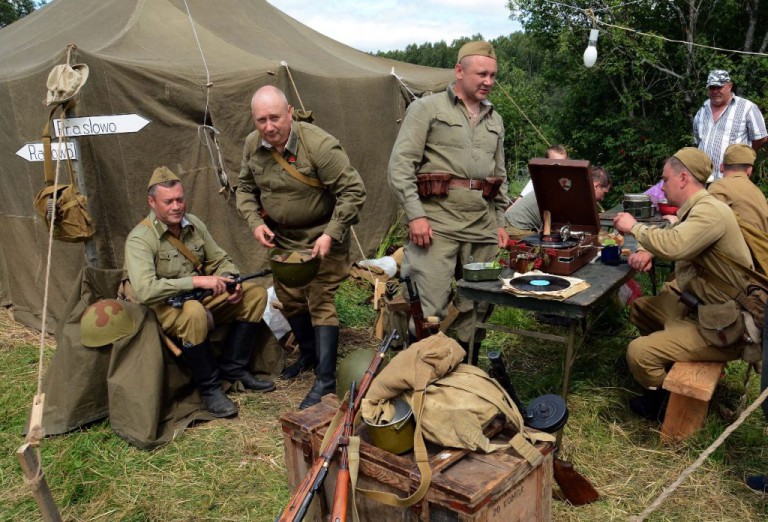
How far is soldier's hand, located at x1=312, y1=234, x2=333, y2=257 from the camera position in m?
4.21

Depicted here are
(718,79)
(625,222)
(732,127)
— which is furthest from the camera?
(732,127)

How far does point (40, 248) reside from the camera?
6.06 meters

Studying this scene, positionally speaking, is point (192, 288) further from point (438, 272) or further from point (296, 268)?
point (438, 272)

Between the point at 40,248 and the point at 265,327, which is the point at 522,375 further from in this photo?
the point at 40,248

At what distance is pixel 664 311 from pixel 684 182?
3.02 ft

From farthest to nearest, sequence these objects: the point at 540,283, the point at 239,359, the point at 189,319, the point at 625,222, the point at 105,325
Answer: the point at 239,359
the point at 189,319
the point at 105,325
the point at 625,222
the point at 540,283

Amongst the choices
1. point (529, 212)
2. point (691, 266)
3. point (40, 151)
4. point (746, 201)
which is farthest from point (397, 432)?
point (529, 212)

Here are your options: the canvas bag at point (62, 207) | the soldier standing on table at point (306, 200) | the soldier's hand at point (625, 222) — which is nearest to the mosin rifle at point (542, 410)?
the soldier's hand at point (625, 222)

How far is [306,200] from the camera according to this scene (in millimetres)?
4430

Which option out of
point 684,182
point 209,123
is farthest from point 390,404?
point 209,123

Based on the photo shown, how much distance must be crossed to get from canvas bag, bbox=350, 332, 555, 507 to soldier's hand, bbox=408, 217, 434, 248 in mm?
1474

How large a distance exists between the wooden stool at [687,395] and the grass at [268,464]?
0.09m

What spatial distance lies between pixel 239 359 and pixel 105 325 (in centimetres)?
105

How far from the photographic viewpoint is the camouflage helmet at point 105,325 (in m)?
4.03
